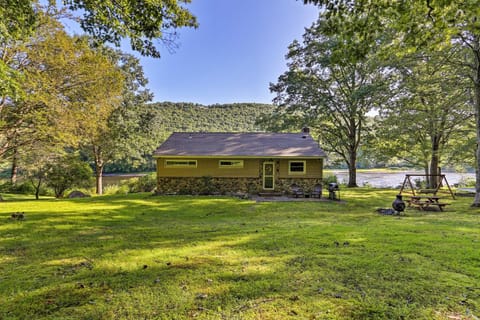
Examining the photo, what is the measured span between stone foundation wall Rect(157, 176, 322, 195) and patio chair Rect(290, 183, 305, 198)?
176 millimetres

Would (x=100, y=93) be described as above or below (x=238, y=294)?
above

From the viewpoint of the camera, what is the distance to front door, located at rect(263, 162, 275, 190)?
47.1ft

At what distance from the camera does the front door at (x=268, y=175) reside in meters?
14.4

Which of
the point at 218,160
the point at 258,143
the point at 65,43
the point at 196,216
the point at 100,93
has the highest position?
the point at 65,43

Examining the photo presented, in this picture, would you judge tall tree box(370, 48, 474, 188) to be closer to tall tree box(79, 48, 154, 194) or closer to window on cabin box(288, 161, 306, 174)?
window on cabin box(288, 161, 306, 174)

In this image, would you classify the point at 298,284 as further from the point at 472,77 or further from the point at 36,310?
the point at 472,77

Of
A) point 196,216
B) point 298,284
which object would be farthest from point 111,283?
point 196,216

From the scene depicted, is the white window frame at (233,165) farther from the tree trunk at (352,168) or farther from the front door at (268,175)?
the tree trunk at (352,168)

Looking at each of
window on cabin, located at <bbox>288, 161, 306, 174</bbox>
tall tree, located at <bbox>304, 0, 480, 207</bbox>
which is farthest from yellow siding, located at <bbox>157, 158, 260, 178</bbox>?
tall tree, located at <bbox>304, 0, 480, 207</bbox>

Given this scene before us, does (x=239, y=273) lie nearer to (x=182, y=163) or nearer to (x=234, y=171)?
(x=234, y=171)

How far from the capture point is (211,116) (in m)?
50.8

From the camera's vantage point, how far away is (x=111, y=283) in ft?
9.50

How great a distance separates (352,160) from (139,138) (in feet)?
59.5

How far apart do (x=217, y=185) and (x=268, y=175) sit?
9.90ft
